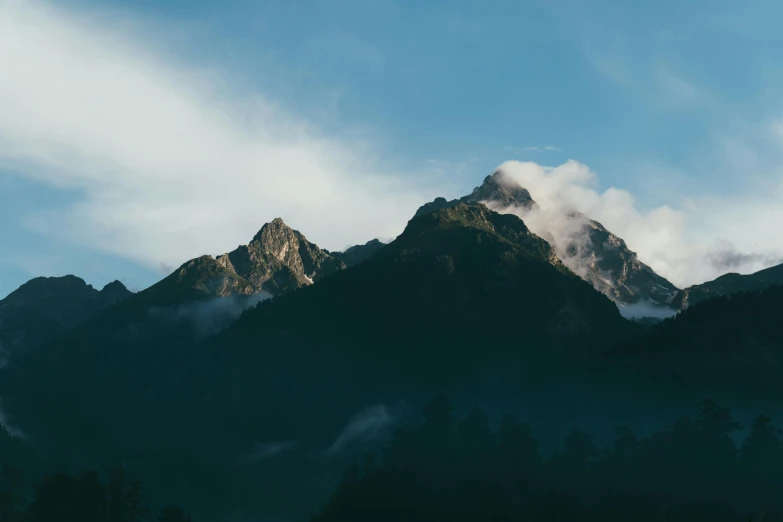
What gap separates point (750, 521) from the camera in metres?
200

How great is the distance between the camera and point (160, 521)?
196625mm

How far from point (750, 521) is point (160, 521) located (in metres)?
125
